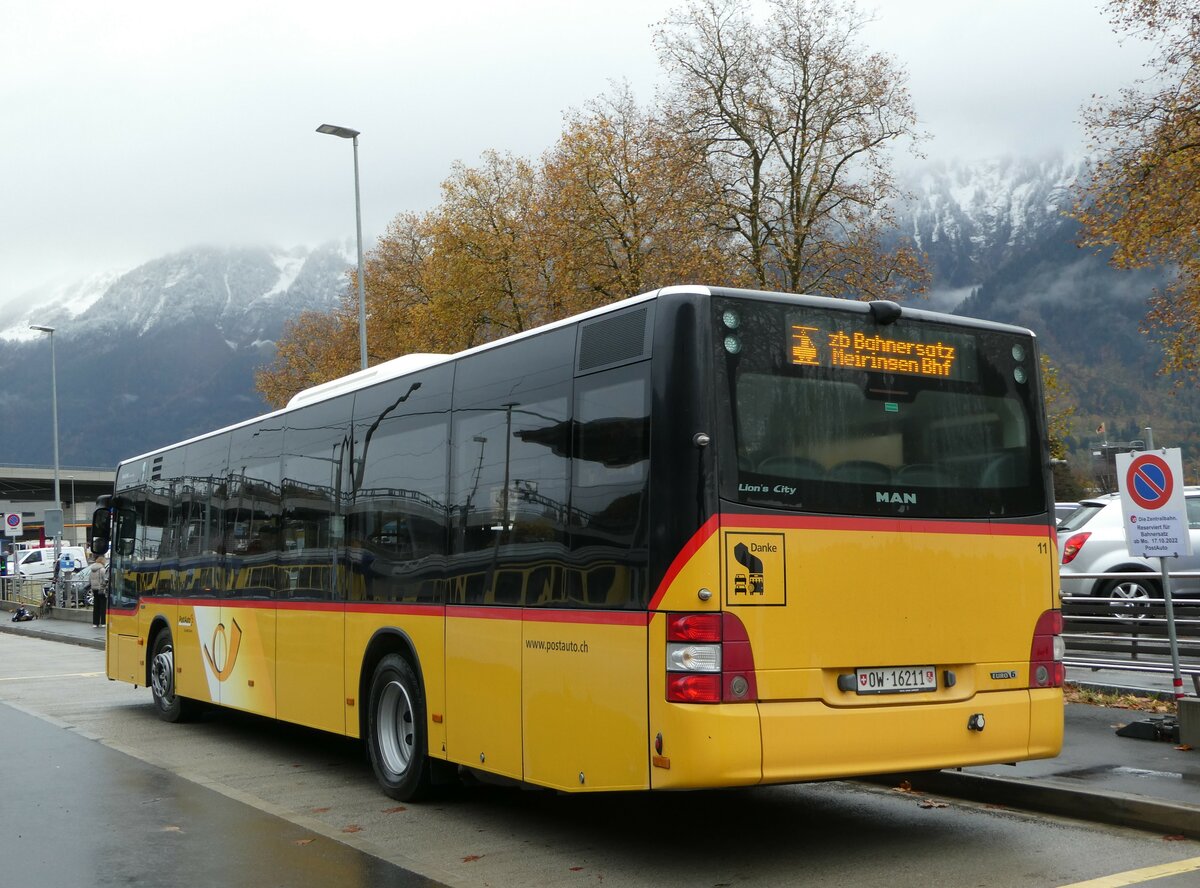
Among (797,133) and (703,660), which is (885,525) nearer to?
(703,660)

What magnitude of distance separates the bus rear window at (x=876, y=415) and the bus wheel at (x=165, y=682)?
9371mm

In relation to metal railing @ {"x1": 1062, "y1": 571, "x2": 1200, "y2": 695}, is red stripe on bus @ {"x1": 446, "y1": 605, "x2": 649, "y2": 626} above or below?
above

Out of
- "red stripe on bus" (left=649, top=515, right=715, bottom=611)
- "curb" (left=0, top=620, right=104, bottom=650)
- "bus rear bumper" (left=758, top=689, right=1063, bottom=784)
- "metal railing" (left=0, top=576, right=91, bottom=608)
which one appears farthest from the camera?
"metal railing" (left=0, top=576, right=91, bottom=608)

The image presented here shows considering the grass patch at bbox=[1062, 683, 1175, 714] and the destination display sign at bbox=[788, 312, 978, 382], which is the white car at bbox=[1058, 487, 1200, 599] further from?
the destination display sign at bbox=[788, 312, 978, 382]

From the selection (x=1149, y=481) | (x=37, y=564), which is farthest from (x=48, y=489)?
(x=1149, y=481)

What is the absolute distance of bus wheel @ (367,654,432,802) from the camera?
919 cm

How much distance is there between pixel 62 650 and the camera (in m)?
28.6

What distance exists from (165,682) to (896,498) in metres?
9.84

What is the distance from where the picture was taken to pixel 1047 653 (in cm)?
787

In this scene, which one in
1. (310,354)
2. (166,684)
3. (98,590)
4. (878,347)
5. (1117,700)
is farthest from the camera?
(310,354)

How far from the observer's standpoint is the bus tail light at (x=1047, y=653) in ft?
25.6

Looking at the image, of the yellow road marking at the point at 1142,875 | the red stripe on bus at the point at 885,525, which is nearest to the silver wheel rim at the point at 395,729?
the red stripe on bus at the point at 885,525

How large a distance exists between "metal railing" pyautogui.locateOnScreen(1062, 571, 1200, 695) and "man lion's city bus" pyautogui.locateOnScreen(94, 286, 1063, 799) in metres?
3.91

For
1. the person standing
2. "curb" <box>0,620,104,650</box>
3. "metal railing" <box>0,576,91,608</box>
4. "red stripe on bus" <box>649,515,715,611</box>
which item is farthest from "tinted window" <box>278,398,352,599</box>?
"metal railing" <box>0,576,91,608</box>
